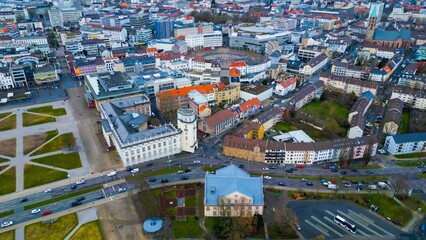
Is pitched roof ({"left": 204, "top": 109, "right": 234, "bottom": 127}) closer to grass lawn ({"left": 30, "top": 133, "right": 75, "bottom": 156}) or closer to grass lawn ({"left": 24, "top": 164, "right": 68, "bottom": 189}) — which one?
grass lawn ({"left": 30, "top": 133, "right": 75, "bottom": 156})

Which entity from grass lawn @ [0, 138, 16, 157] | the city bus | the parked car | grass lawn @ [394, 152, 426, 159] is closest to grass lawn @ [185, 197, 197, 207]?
the city bus

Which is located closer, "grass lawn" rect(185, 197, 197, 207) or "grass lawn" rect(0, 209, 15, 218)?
"grass lawn" rect(0, 209, 15, 218)

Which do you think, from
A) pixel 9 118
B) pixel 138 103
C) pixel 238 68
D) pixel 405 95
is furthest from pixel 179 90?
pixel 405 95

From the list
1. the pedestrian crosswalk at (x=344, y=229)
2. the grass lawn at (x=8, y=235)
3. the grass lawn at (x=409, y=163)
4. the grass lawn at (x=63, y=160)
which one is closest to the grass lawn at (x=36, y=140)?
the grass lawn at (x=63, y=160)

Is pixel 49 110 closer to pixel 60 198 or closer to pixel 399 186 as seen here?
pixel 60 198

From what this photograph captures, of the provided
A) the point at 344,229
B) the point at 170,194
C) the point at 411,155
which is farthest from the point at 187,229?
the point at 411,155

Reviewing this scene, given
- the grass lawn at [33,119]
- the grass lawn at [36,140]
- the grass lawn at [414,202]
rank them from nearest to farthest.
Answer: the grass lawn at [414,202]
the grass lawn at [36,140]
the grass lawn at [33,119]

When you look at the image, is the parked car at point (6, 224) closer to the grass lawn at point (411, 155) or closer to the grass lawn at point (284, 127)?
the grass lawn at point (284, 127)

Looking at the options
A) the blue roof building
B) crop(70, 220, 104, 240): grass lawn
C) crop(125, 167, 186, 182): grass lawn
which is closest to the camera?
crop(70, 220, 104, 240): grass lawn
